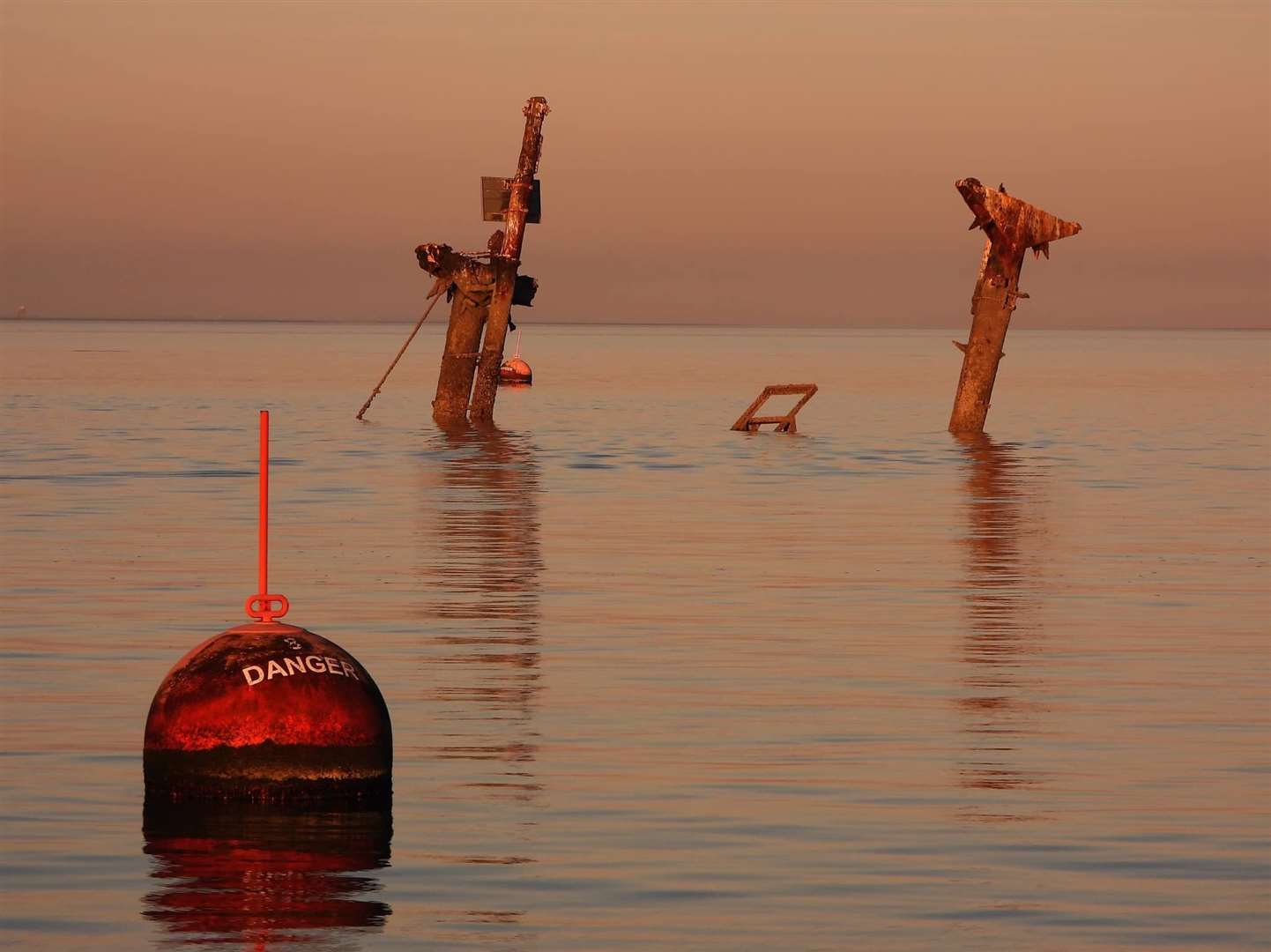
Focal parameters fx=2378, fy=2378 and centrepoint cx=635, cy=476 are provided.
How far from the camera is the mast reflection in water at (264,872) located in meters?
10.0

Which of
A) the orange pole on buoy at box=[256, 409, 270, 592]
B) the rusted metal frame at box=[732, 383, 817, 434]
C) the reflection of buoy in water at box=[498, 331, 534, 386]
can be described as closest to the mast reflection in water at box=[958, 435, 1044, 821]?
the orange pole on buoy at box=[256, 409, 270, 592]

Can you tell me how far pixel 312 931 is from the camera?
9.94 meters

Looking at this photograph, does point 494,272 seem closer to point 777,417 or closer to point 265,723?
point 777,417

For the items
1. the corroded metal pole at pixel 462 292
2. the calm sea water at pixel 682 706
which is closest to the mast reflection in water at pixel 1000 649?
the calm sea water at pixel 682 706

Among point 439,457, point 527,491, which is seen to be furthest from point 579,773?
point 439,457

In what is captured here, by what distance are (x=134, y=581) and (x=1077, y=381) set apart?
9963 centimetres

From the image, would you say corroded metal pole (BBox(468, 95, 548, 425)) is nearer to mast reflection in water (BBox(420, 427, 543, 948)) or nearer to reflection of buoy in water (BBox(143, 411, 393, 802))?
mast reflection in water (BBox(420, 427, 543, 948))

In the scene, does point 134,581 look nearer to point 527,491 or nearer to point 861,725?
point 861,725

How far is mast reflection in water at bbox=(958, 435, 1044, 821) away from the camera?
535 inches

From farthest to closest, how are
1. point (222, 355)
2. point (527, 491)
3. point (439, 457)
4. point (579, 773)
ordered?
1. point (222, 355)
2. point (439, 457)
3. point (527, 491)
4. point (579, 773)

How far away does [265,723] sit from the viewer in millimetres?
12086

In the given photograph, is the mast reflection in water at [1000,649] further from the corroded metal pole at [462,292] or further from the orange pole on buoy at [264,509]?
the corroded metal pole at [462,292]

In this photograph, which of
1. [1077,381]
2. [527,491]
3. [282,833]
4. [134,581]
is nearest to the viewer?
[282,833]

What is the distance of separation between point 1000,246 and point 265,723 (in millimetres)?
36255
